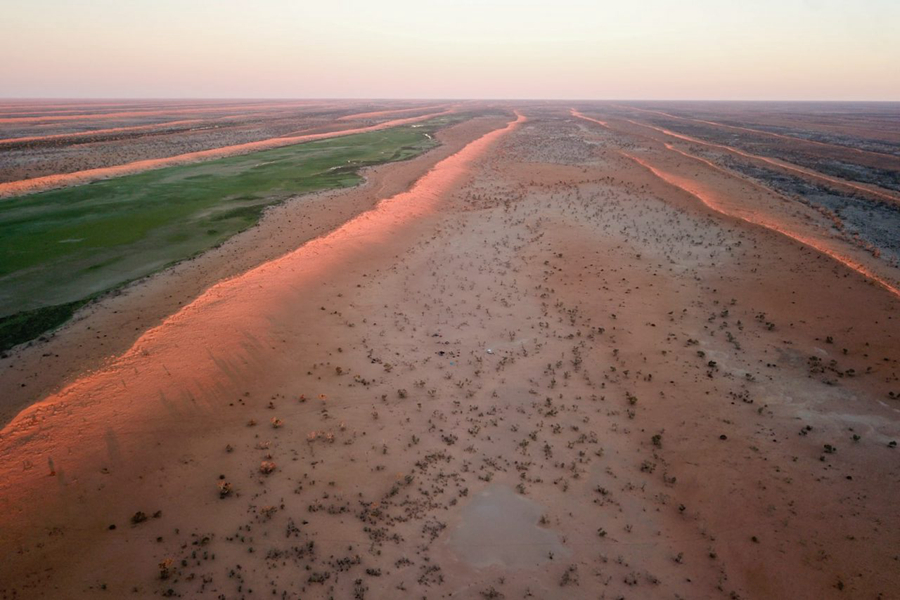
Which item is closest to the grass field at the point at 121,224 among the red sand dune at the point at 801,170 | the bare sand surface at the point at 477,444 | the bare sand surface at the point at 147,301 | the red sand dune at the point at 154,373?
the bare sand surface at the point at 147,301

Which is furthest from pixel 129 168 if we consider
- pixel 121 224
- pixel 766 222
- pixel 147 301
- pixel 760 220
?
pixel 766 222

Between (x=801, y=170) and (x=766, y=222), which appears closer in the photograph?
(x=766, y=222)

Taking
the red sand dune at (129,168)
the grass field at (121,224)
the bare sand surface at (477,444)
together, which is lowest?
the bare sand surface at (477,444)

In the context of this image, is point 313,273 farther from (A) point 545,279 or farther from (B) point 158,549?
(B) point 158,549

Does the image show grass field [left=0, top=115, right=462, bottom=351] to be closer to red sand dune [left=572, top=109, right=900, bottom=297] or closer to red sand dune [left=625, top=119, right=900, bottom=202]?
red sand dune [left=572, top=109, right=900, bottom=297]

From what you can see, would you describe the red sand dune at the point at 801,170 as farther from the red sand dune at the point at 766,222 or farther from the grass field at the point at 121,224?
the grass field at the point at 121,224

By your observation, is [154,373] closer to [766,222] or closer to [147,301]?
[147,301]

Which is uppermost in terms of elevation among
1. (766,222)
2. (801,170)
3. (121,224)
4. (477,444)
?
(801,170)

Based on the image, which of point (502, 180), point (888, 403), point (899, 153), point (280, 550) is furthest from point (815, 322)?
point (899, 153)
